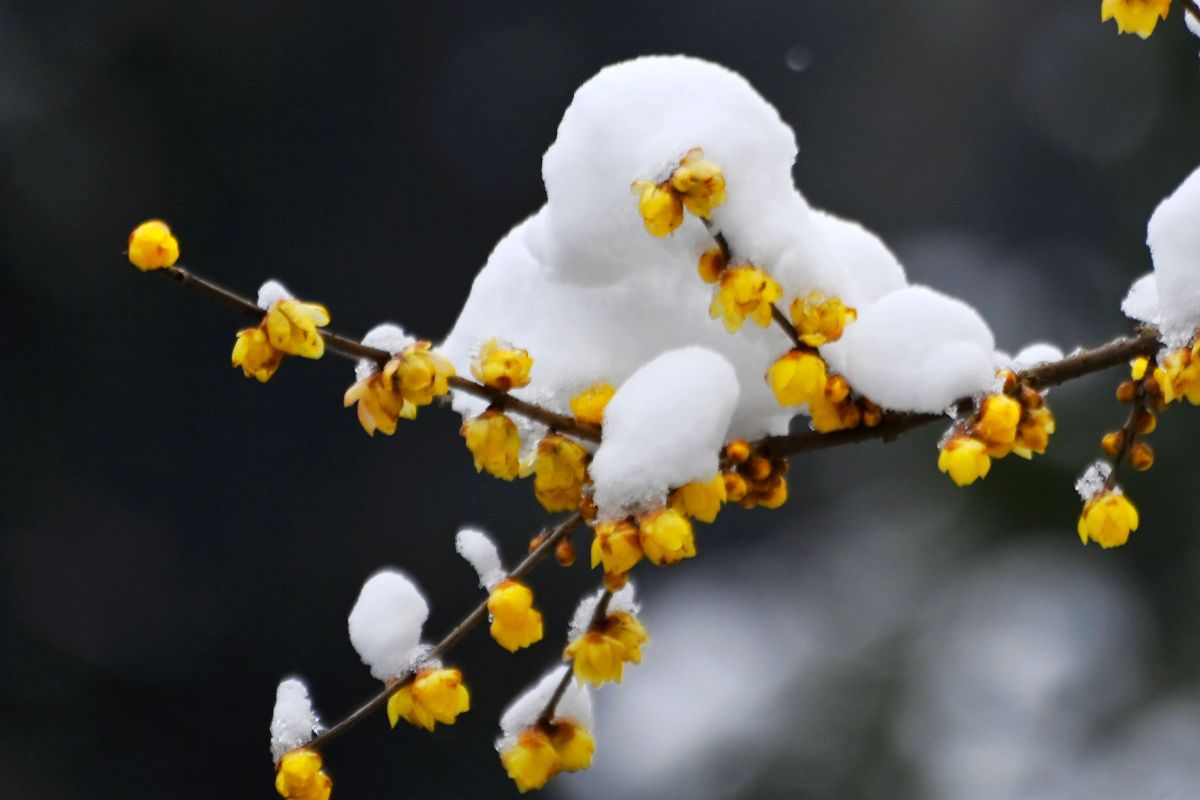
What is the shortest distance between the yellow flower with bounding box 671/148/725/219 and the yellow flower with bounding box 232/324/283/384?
22cm

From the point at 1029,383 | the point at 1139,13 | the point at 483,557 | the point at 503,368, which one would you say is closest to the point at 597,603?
the point at 483,557

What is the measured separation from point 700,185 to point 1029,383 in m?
0.23

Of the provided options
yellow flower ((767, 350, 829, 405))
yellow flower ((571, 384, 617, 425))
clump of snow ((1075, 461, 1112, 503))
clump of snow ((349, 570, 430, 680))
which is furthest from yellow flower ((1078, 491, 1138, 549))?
clump of snow ((349, 570, 430, 680))

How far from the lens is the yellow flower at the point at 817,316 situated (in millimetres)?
744

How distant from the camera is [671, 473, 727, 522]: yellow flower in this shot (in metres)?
Answer: 0.73

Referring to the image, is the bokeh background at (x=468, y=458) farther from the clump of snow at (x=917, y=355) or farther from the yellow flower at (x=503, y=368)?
the yellow flower at (x=503, y=368)

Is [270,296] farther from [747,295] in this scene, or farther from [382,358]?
[747,295]

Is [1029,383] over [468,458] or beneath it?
beneath

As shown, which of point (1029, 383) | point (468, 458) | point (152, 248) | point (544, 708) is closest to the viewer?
point (152, 248)

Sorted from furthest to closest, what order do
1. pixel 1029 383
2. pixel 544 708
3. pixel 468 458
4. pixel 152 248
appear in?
pixel 468 458 < pixel 544 708 < pixel 1029 383 < pixel 152 248

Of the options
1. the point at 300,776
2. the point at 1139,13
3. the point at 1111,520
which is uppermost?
the point at 1139,13

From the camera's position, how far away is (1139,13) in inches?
31.5

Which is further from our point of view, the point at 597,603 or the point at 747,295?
the point at 597,603

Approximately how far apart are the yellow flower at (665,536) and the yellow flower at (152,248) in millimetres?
276
